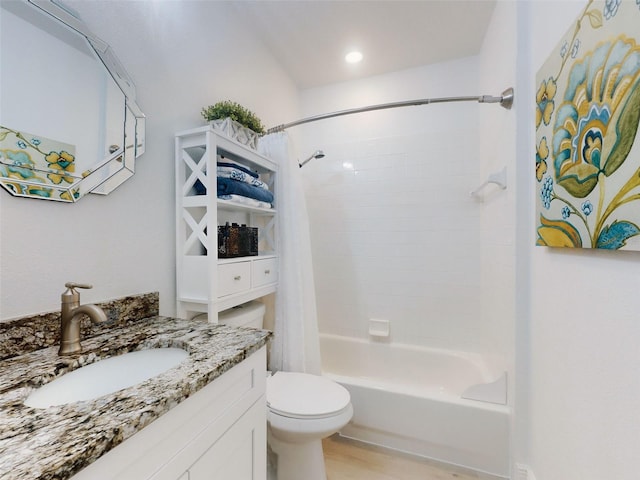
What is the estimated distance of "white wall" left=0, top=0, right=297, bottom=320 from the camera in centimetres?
79

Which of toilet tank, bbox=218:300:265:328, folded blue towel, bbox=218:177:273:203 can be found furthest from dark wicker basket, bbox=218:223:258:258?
toilet tank, bbox=218:300:265:328

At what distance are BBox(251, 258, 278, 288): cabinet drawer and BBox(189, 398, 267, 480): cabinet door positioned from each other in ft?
2.16

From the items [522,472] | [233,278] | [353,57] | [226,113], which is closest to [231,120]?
[226,113]

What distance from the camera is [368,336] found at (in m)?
2.36

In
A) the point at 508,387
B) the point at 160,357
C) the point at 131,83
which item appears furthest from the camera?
the point at 508,387

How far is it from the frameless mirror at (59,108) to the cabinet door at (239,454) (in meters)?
0.84

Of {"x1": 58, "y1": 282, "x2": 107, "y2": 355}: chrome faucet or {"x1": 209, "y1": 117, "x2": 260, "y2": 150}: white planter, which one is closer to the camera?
{"x1": 58, "y1": 282, "x2": 107, "y2": 355}: chrome faucet

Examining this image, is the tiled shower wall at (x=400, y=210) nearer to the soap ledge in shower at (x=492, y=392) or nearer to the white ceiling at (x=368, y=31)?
the white ceiling at (x=368, y=31)

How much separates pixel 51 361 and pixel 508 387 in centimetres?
183

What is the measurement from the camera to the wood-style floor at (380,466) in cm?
149

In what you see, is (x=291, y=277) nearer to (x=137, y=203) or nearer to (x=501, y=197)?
(x=137, y=203)

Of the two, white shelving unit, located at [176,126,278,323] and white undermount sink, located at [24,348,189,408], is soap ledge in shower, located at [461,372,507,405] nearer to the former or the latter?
white shelving unit, located at [176,126,278,323]

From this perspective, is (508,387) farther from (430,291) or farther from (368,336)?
(368,336)

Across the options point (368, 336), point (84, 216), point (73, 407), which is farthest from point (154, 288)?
point (368, 336)
